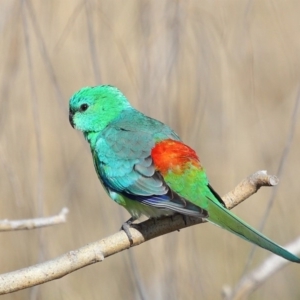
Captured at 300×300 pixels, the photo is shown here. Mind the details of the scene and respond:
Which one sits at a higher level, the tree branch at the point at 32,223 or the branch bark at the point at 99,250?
the tree branch at the point at 32,223

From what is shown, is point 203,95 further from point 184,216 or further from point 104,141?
point 184,216

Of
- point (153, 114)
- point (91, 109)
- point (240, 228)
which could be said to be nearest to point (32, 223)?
point (240, 228)

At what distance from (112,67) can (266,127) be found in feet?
4.72

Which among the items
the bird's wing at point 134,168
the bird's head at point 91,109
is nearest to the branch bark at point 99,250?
the bird's wing at point 134,168

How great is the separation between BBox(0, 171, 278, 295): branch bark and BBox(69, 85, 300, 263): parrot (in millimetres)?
53

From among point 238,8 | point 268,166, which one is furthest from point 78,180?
point 238,8

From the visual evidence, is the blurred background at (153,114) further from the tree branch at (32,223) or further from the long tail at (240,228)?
the tree branch at (32,223)

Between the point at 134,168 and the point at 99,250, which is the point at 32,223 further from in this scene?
the point at 134,168

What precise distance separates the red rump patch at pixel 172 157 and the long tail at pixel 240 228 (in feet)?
0.76

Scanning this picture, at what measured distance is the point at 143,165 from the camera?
272cm

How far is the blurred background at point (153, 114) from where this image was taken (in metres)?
3.17

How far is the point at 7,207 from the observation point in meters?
3.63

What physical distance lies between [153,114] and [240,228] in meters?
1.11

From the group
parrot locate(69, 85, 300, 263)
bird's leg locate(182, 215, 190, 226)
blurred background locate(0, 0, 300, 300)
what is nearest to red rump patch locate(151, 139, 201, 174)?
parrot locate(69, 85, 300, 263)
